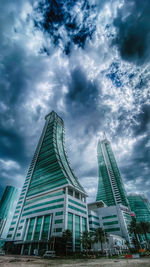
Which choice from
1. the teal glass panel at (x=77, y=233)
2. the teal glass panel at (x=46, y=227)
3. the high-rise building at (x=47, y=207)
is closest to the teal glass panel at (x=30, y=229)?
the high-rise building at (x=47, y=207)

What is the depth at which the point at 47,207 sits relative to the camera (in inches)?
2625

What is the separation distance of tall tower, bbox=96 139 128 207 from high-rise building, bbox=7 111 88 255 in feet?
282

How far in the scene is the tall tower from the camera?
151 metres

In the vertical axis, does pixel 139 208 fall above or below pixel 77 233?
above

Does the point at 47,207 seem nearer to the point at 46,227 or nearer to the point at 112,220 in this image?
the point at 46,227

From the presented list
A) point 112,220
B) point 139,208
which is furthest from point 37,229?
point 139,208

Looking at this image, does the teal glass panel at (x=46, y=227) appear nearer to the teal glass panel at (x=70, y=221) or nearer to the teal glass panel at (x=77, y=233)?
the teal glass panel at (x=70, y=221)

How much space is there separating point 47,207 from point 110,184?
377 feet

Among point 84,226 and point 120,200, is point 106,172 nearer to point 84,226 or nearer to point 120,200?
point 120,200

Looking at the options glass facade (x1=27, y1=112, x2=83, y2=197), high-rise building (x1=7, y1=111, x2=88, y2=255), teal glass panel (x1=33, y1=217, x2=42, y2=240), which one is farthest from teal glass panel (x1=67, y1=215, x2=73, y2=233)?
teal glass panel (x1=33, y1=217, x2=42, y2=240)

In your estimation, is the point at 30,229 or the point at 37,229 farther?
the point at 30,229

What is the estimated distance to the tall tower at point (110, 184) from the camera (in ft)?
497

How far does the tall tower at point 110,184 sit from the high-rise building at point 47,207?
8595 cm

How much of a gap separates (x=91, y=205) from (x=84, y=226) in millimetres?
37344
